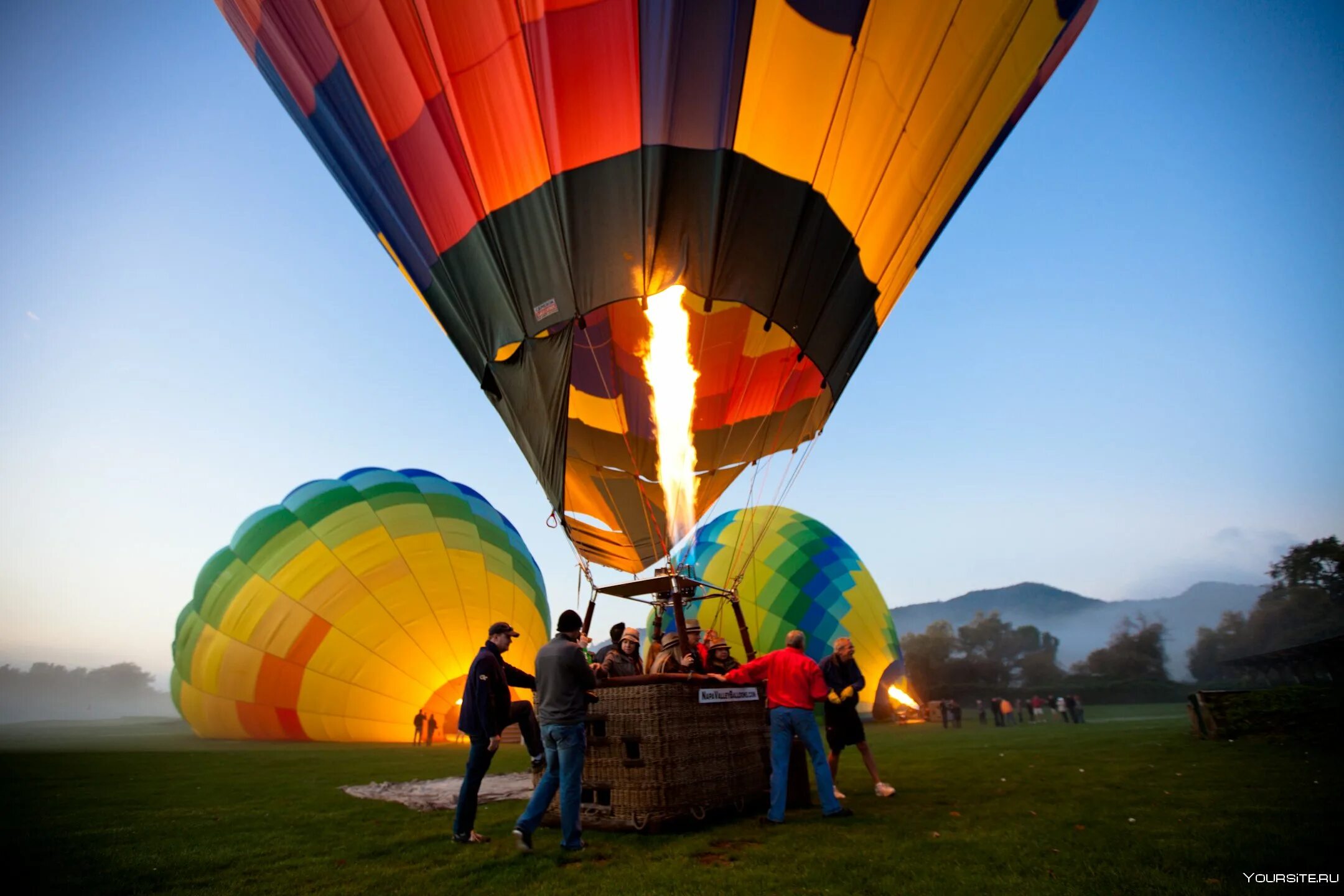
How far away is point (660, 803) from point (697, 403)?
14.2ft

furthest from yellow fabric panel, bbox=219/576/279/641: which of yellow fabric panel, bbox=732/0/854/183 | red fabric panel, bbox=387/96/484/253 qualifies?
yellow fabric panel, bbox=732/0/854/183

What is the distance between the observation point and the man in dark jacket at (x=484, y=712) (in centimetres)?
403

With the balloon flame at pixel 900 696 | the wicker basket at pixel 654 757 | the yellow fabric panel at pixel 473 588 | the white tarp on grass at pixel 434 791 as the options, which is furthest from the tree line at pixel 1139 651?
the wicker basket at pixel 654 757

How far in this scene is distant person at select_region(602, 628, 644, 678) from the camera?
16.6 ft

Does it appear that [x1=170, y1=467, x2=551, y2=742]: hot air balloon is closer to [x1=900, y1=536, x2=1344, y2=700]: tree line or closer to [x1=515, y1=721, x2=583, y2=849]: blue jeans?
[x1=515, y1=721, x2=583, y2=849]: blue jeans

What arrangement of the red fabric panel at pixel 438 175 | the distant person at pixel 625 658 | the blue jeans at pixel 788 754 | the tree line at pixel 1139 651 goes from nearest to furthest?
the blue jeans at pixel 788 754, the distant person at pixel 625 658, the red fabric panel at pixel 438 175, the tree line at pixel 1139 651

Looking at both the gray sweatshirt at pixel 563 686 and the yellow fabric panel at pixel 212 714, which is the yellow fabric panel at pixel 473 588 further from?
the gray sweatshirt at pixel 563 686

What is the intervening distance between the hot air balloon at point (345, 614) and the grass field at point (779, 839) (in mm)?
4347

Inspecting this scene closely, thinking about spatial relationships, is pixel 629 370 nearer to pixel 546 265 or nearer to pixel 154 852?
pixel 546 265

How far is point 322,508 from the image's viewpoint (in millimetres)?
12586

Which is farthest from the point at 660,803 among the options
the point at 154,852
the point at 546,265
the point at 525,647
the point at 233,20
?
the point at 525,647

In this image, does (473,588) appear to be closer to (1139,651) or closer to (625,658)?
(625,658)

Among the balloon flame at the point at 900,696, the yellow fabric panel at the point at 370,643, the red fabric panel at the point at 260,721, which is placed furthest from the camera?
the balloon flame at the point at 900,696

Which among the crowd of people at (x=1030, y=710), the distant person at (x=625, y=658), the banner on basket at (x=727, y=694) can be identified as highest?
the distant person at (x=625, y=658)
